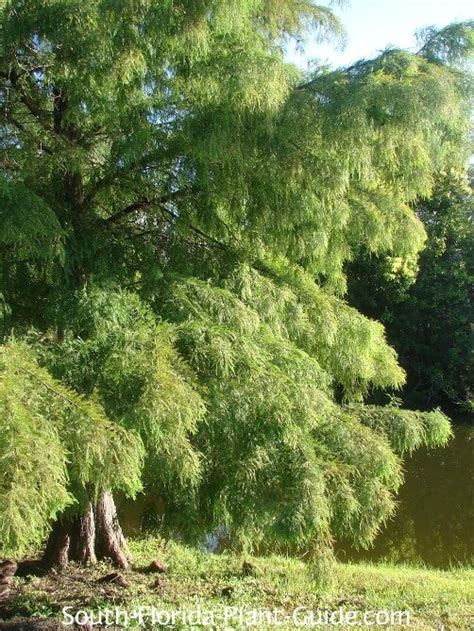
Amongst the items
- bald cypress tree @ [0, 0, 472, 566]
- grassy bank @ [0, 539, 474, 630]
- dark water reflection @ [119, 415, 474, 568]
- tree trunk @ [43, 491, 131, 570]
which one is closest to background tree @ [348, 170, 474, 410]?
dark water reflection @ [119, 415, 474, 568]

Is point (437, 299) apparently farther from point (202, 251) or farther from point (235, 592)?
point (202, 251)

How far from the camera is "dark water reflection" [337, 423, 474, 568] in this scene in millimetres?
7160

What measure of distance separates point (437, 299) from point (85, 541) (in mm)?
12729

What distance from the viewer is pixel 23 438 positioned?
188 cm

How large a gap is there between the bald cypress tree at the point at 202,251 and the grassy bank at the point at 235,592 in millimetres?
907

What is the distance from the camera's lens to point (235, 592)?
14.0 ft

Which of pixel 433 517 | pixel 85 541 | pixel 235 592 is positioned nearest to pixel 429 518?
pixel 433 517

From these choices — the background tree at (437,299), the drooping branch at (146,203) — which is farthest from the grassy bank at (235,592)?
the background tree at (437,299)

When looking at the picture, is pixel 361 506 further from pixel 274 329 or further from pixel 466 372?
pixel 466 372

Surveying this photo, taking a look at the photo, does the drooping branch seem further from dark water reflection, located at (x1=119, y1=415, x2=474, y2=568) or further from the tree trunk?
dark water reflection, located at (x1=119, y1=415, x2=474, y2=568)

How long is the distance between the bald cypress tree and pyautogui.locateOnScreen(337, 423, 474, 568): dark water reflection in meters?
4.03

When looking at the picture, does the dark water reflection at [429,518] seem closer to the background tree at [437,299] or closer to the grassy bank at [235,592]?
the grassy bank at [235,592]

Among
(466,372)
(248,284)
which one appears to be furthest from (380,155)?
(466,372)

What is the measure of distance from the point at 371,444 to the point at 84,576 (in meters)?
2.47
